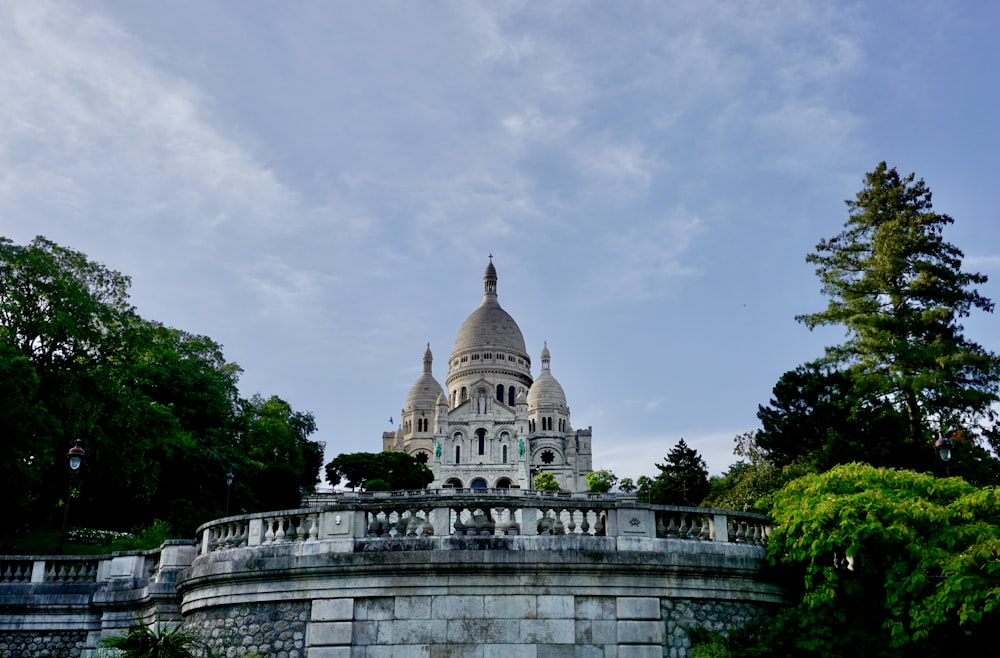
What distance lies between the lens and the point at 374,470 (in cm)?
9406

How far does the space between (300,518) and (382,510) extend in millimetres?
1352

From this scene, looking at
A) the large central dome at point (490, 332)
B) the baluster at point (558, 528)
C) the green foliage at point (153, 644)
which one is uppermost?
the large central dome at point (490, 332)

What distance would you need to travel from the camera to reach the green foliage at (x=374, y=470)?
93.4m

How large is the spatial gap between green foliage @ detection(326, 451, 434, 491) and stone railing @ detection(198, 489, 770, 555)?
77.7 m

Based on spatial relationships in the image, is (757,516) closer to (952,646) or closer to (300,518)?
(952,646)

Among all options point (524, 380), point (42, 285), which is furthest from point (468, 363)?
point (42, 285)

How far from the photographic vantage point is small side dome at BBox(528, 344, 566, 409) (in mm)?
132500

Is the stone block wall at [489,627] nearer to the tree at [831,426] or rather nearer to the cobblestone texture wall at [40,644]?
the cobblestone texture wall at [40,644]

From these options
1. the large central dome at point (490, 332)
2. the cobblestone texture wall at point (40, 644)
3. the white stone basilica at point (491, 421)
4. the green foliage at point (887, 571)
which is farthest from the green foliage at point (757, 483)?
the large central dome at point (490, 332)

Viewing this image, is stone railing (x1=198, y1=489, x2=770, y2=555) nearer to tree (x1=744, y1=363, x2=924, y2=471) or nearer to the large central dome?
tree (x1=744, y1=363, x2=924, y2=471)

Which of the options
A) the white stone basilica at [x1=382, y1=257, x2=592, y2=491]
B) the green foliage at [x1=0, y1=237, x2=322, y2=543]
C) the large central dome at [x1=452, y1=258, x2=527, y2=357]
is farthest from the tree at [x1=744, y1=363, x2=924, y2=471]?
the large central dome at [x1=452, y1=258, x2=527, y2=357]

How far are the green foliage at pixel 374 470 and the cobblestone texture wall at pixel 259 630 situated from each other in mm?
77403

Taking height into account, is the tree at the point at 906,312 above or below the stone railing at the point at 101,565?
above

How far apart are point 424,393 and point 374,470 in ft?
139
